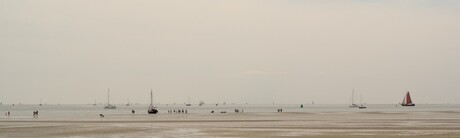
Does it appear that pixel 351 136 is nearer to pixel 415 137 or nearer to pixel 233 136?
pixel 415 137

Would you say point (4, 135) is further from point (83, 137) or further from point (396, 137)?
point (396, 137)

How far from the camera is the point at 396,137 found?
44.2m

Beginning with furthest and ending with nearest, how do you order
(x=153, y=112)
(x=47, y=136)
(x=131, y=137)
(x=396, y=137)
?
(x=153, y=112), (x=47, y=136), (x=131, y=137), (x=396, y=137)

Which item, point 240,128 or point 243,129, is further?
point 240,128

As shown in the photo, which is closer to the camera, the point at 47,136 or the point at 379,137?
the point at 379,137

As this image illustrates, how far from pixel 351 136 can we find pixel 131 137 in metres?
16.2

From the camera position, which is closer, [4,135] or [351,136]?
[351,136]

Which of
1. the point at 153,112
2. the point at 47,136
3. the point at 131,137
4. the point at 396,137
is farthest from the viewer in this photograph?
the point at 153,112

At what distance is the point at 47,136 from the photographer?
165ft

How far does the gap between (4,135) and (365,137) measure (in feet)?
94.2

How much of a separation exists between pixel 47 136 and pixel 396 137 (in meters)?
26.7

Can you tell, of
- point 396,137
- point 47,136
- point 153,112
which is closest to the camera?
point 396,137

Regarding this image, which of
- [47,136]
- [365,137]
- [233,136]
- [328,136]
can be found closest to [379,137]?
[365,137]

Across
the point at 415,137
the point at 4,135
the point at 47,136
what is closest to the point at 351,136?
the point at 415,137
